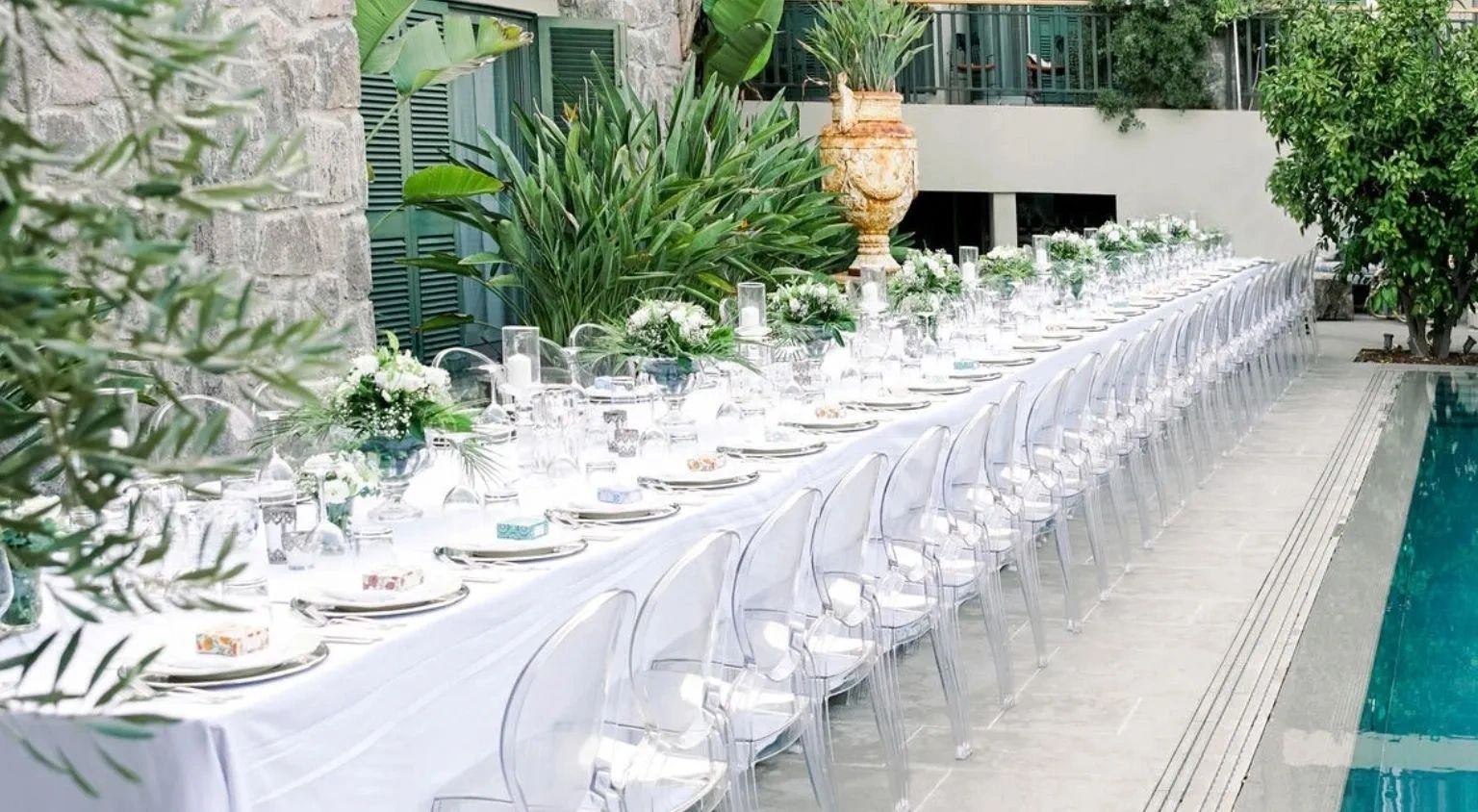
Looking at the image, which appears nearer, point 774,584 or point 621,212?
point 774,584

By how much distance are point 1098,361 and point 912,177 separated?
5.81 metres

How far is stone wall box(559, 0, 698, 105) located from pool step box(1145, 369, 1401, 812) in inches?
204

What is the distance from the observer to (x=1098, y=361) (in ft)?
21.9

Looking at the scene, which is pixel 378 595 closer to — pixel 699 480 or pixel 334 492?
pixel 334 492

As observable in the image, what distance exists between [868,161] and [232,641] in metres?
9.68

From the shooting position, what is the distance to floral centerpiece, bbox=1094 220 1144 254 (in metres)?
10.2

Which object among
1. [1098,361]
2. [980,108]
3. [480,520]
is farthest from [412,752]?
[980,108]

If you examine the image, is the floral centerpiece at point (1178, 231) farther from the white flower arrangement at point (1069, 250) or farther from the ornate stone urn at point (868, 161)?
the white flower arrangement at point (1069, 250)

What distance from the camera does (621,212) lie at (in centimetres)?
895

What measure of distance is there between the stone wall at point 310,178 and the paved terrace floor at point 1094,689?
2.88 metres

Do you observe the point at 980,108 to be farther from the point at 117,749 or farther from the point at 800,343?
the point at 117,749

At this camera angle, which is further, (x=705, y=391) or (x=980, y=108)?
(x=980, y=108)

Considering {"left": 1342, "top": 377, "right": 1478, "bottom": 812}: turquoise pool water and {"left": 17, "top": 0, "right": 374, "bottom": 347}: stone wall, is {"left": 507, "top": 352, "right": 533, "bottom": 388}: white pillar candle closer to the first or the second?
{"left": 17, "top": 0, "right": 374, "bottom": 347}: stone wall

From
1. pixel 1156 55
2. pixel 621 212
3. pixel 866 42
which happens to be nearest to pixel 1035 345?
pixel 621 212
